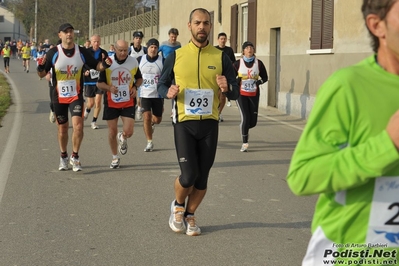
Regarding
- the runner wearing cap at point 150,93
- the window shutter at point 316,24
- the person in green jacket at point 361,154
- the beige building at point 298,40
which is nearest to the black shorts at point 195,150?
the person in green jacket at point 361,154

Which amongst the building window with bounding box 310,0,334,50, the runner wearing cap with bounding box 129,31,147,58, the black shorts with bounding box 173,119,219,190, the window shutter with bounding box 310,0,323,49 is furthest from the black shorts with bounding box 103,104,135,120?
the window shutter with bounding box 310,0,323,49

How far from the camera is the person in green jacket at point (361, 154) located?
2.30 meters

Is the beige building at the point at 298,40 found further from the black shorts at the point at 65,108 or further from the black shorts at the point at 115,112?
the black shorts at the point at 65,108

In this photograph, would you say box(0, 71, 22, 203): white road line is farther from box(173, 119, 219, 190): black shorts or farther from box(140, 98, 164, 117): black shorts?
box(173, 119, 219, 190): black shorts

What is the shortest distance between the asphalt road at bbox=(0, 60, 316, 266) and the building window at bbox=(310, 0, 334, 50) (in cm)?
516

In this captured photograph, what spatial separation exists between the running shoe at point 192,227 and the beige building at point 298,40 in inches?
362

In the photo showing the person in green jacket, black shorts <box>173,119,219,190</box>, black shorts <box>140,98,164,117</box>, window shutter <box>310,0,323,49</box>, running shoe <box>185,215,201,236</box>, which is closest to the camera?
the person in green jacket

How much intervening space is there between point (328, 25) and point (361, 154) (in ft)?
52.3

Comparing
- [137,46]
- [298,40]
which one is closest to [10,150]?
[137,46]

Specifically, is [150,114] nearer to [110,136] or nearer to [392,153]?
[110,136]

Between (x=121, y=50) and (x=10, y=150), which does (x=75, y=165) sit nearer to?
(x=121, y=50)

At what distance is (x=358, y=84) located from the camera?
2373mm

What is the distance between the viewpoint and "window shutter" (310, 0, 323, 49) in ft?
60.3

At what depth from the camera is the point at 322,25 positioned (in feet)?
59.7
